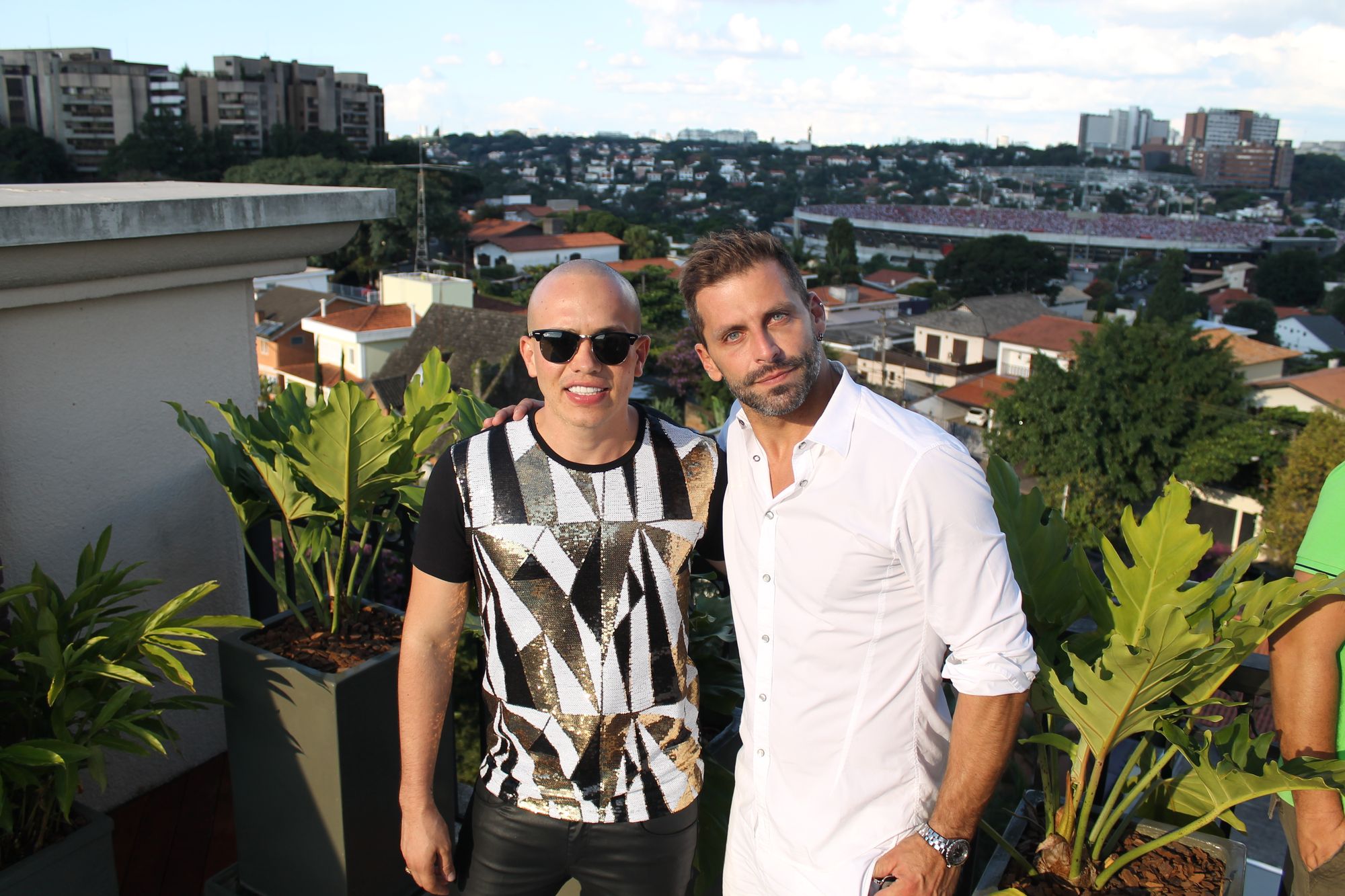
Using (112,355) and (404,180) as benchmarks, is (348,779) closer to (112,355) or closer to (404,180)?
(112,355)

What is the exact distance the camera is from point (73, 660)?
1.98 metres

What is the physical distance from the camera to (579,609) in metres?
1.73

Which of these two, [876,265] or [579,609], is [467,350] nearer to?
[579,609]

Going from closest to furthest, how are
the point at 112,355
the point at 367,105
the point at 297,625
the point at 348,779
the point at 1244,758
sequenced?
the point at 1244,758 < the point at 348,779 < the point at 297,625 < the point at 112,355 < the point at 367,105

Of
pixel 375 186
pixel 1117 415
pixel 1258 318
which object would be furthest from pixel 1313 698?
pixel 1258 318

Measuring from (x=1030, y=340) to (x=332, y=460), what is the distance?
4240 cm

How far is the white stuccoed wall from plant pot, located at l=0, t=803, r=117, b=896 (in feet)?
2.42

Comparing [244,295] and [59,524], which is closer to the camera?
[59,524]

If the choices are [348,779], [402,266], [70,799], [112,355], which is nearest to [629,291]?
[348,779]

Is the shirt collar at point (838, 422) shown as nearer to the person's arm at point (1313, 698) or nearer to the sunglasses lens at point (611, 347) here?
the sunglasses lens at point (611, 347)

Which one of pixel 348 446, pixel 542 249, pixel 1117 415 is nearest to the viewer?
pixel 348 446

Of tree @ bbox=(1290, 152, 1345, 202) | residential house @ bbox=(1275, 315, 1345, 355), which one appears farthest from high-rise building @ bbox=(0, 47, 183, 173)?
tree @ bbox=(1290, 152, 1345, 202)

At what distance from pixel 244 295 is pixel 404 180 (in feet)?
202

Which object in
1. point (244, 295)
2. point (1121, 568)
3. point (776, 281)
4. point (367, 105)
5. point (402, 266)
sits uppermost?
point (367, 105)
